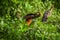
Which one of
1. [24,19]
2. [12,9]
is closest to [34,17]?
[24,19]

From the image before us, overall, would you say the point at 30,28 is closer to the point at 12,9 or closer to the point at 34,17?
the point at 34,17

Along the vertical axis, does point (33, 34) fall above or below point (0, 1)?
below

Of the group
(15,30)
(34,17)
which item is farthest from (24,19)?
(15,30)

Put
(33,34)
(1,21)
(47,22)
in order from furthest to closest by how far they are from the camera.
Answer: (47,22) < (1,21) < (33,34)

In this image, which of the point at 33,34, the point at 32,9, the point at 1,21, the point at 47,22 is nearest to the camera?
the point at 33,34

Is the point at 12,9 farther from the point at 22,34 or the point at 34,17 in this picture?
the point at 22,34

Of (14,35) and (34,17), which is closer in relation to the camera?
(14,35)
